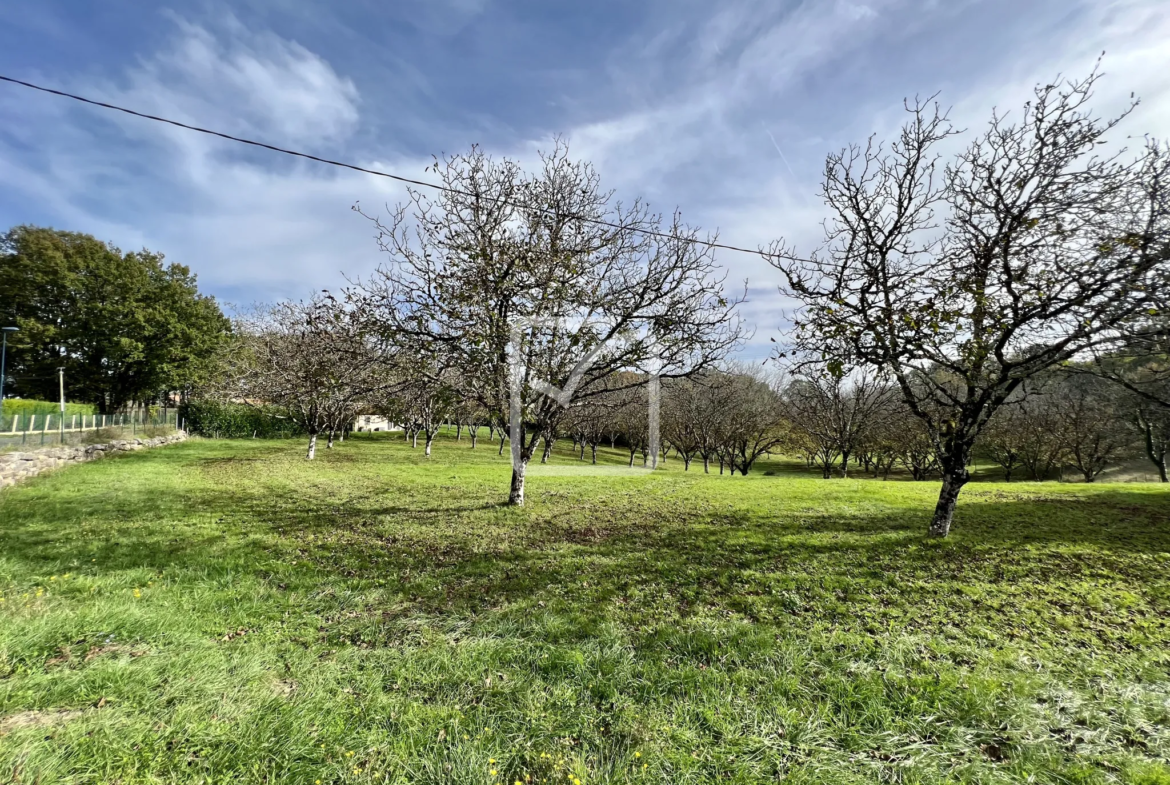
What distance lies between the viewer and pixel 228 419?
123ft

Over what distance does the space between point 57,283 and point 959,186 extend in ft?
179

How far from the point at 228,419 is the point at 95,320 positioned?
11301mm

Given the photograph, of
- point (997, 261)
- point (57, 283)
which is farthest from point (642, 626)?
point (57, 283)

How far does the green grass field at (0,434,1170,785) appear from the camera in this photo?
313cm

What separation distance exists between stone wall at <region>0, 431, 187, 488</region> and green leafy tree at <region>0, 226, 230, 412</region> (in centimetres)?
1455

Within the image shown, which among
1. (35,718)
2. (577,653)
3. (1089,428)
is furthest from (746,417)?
(35,718)

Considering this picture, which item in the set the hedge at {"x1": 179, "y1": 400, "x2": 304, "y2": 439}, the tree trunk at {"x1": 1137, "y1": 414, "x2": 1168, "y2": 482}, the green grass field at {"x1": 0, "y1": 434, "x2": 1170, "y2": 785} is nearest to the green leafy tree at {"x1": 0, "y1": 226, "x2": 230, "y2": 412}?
the hedge at {"x1": 179, "y1": 400, "x2": 304, "y2": 439}

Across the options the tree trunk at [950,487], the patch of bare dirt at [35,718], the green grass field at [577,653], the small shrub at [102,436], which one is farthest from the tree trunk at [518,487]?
the small shrub at [102,436]

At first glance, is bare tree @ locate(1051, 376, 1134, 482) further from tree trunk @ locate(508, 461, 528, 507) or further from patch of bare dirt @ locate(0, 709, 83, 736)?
patch of bare dirt @ locate(0, 709, 83, 736)

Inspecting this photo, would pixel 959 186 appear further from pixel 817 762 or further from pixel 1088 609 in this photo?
pixel 817 762

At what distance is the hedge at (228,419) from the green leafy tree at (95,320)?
2500 millimetres

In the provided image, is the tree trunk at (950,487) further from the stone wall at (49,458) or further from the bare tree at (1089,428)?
the bare tree at (1089,428)

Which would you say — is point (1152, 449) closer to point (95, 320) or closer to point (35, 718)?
point (35, 718)

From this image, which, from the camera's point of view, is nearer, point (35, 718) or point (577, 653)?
point (35, 718)
